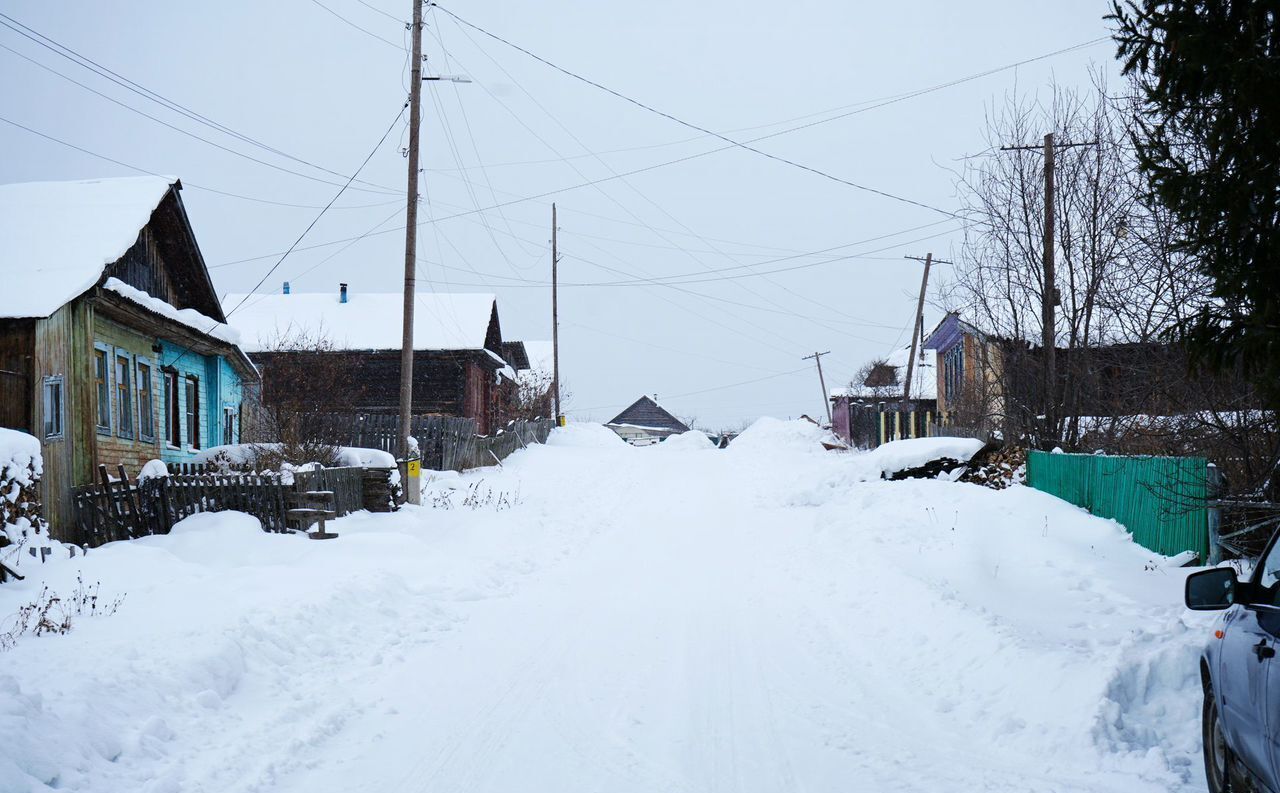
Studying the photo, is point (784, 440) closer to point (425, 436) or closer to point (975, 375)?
point (975, 375)

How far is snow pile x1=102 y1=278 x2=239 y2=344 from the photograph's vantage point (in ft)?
54.3

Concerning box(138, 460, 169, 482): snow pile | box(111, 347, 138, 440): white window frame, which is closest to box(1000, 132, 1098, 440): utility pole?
box(138, 460, 169, 482): snow pile

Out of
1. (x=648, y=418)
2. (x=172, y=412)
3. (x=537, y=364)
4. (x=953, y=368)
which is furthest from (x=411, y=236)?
(x=648, y=418)

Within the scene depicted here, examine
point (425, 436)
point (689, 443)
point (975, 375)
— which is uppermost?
point (975, 375)

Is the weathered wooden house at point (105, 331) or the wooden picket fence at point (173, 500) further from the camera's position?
the weathered wooden house at point (105, 331)

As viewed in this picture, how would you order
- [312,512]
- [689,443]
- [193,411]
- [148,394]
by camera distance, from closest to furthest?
[312,512], [148,394], [193,411], [689,443]

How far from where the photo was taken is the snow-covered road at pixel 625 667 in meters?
5.66

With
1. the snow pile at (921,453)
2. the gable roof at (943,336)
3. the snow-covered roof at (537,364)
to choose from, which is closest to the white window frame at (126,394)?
the snow pile at (921,453)

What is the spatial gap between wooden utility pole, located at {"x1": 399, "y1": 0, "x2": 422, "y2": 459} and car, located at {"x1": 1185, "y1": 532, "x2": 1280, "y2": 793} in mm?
16282

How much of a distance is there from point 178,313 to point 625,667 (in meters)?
16.0

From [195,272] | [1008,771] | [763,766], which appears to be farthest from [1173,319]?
[195,272]

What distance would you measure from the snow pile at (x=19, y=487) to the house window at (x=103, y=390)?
6504mm

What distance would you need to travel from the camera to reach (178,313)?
Answer: 795 inches

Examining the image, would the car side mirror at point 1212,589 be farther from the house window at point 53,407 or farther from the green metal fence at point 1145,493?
the house window at point 53,407
